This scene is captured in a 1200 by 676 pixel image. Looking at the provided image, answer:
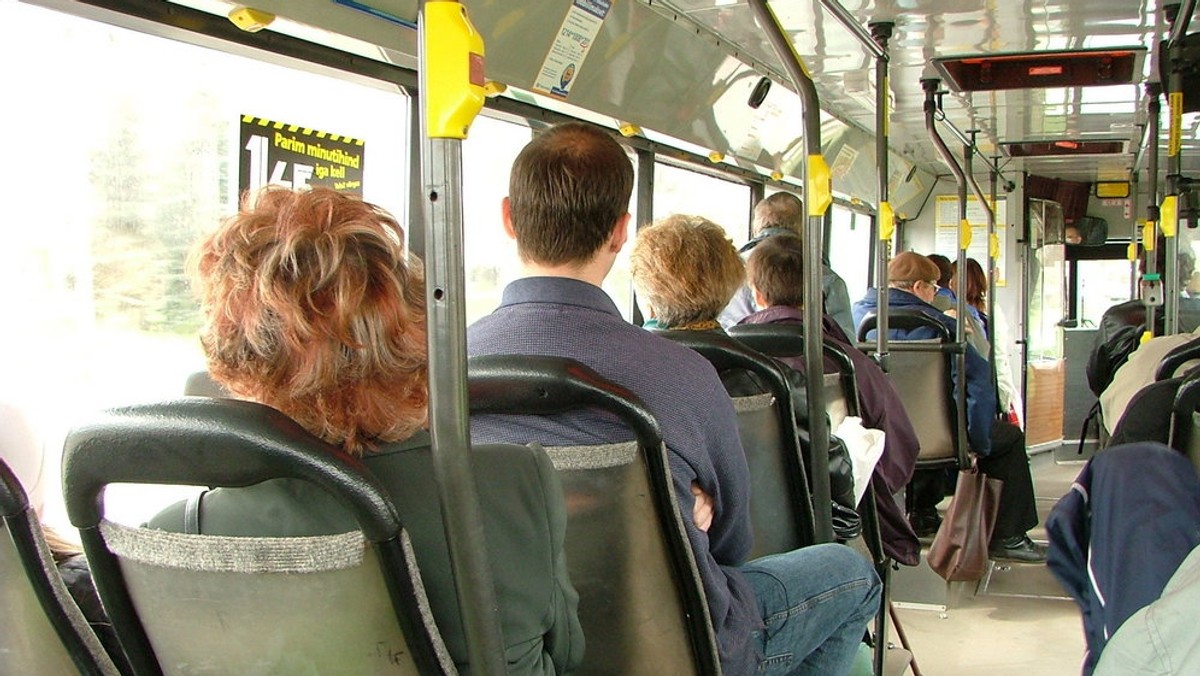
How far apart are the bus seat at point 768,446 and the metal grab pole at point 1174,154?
2199 millimetres

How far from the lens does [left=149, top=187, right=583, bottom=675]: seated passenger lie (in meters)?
1.20

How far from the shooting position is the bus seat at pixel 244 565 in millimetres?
990

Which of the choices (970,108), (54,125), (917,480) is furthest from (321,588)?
(970,108)

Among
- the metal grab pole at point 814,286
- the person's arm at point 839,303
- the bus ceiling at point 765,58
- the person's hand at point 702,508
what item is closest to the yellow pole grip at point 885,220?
the bus ceiling at point 765,58

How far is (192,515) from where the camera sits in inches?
43.7

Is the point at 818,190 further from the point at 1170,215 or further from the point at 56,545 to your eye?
the point at 1170,215

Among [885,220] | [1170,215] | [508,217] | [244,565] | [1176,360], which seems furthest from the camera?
[1170,215]

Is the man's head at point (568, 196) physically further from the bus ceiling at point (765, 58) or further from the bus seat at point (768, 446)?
the bus ceiling at point (765, 58)

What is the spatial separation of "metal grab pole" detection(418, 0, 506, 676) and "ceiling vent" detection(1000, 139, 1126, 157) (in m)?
7.84

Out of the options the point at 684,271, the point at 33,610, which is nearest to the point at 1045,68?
the point at 684,271

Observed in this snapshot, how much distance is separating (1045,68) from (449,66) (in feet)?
14.0

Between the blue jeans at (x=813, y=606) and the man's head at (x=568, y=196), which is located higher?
the man's head at (x=568, y=196)

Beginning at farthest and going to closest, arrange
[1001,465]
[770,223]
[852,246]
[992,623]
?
[852,246]
[1001,465]
[992,623]
[770,223]

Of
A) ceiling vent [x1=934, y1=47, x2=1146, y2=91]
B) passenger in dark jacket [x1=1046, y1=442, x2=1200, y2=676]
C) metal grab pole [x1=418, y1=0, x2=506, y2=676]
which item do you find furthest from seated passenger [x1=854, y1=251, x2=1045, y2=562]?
metal grab pole [x1=418, y1=0, x2=506, y2=676]
